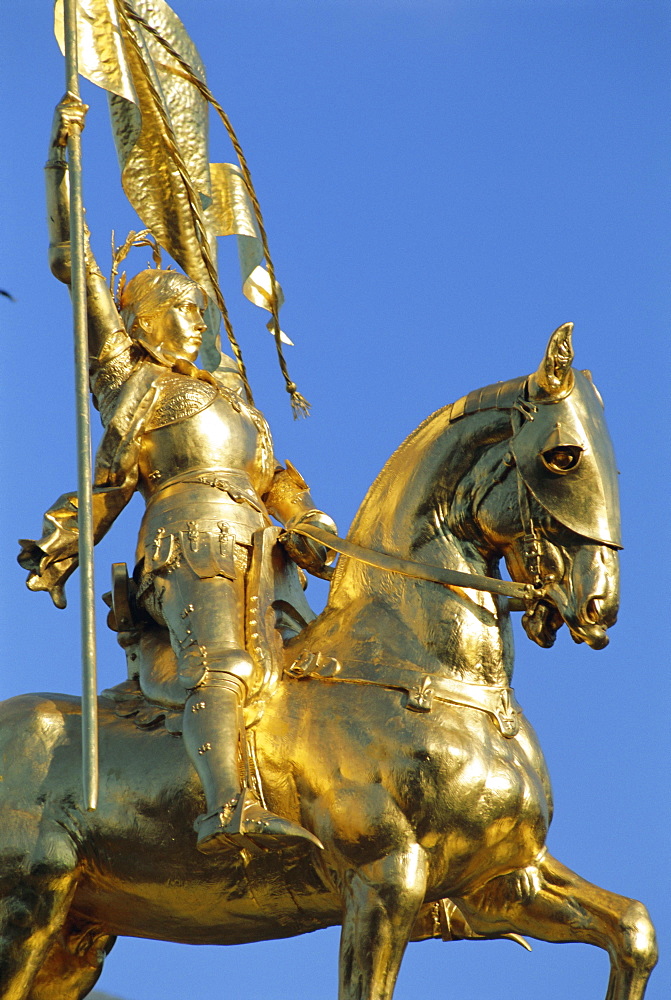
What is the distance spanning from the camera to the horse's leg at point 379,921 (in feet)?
26.7

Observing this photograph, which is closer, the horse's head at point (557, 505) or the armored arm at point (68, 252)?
the horse's head at point (557, 505)

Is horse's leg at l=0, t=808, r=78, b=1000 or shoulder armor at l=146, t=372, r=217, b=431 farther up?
shoulder armor at l=146, t=372, r=217, b=431

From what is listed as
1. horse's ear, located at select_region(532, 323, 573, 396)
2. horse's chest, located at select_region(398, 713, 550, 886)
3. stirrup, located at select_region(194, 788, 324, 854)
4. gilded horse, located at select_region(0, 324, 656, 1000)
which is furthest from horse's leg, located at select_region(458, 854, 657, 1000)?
horse's ear, located at select_region(532, 323, 573, 396)

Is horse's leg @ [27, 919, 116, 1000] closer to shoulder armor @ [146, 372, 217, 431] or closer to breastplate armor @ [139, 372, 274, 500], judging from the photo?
breastplate armor @ [139, 372, 274, 500]

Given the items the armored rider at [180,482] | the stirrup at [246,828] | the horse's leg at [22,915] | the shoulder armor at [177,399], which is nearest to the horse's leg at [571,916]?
the stirrup at [246,828]

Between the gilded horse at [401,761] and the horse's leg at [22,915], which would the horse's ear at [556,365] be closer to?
the gilded horse at [401,761]

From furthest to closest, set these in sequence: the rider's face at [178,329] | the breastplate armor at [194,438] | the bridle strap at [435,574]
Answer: the rider's face at [178,329]
the breastplate armor at [194,438]
the bridle strap at [435,574]

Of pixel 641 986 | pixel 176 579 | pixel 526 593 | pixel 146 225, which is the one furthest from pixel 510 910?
pixel 146 225

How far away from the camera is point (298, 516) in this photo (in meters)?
9.66

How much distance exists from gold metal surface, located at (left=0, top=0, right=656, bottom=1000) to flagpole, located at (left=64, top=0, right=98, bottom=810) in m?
0.23

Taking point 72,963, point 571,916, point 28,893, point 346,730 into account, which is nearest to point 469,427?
point 346,730

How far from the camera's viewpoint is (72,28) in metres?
9.62

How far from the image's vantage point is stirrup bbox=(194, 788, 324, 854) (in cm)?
811

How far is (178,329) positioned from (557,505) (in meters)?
2.65
